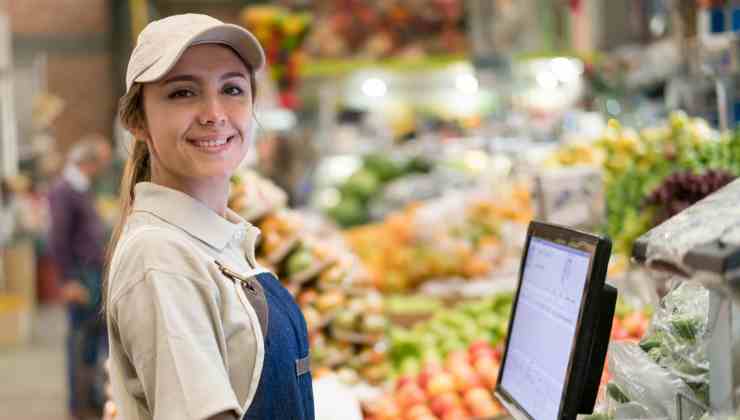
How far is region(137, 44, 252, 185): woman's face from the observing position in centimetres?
198

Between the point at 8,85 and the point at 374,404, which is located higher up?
the point at 8,85

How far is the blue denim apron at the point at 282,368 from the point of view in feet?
6.36

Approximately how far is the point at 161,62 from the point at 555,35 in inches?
276

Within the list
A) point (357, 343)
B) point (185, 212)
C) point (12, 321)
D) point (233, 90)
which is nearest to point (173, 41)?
point (233, 90)

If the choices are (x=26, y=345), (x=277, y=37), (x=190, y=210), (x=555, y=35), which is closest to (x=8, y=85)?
(x=26, y=345)

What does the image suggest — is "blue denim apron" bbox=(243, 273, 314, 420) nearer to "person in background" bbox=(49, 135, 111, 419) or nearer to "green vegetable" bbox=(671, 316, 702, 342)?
"green vegetable" bbox=(671, 316, 702, 342)

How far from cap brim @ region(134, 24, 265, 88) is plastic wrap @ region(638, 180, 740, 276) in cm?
80

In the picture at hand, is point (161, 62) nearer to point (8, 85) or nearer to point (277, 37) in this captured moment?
point (277, 37)

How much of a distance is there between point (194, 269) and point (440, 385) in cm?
187

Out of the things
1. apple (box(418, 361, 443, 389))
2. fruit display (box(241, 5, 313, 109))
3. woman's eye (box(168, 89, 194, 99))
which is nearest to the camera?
woman's eye (box(168, 89, 194, 99))

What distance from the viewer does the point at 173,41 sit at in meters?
1.92

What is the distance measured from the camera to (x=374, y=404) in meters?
3.60

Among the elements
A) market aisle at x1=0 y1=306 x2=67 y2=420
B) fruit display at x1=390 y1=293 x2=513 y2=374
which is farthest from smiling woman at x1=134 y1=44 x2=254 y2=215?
market aisle at x1=0 y1=306 x2=67 y2=420

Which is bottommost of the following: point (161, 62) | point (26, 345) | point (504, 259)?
point (26, 345)
